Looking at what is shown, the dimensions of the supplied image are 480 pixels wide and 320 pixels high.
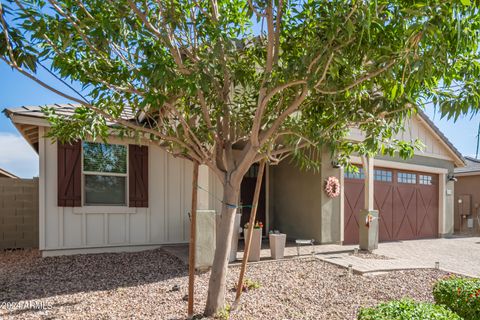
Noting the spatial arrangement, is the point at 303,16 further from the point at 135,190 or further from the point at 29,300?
the point at 135,190

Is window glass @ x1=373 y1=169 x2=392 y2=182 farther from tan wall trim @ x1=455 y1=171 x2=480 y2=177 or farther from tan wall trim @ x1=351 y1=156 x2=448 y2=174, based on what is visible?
tan wall trim @ x1=455 y1=171 x2=480 y2=177

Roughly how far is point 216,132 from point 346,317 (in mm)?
2740

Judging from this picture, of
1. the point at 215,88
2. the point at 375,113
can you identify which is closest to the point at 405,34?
the point at 375,113

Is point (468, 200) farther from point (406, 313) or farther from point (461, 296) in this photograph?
point (406, 313)

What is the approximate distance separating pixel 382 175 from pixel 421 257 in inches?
124

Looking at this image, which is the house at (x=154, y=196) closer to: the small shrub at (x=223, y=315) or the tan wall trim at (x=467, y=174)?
the small shrub at (x=223, y=315)

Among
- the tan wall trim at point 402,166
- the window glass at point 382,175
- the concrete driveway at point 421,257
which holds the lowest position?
the concrete driveway at point 421,257

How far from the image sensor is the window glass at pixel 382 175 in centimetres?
1030

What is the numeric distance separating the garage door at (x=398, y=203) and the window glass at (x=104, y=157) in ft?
19.5

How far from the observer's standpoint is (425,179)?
1185 cm

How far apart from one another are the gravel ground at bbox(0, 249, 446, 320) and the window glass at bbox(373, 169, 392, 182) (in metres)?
4.33

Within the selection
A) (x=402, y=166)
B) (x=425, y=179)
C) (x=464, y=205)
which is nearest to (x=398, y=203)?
(x=402, y=166)

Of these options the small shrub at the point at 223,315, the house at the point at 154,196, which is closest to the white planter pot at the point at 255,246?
the house at the point at 154,196

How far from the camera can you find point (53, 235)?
6605 millimetres
